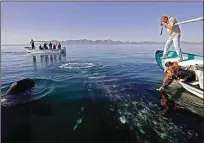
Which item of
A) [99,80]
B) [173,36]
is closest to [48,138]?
[99,80]

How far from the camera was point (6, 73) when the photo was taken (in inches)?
720

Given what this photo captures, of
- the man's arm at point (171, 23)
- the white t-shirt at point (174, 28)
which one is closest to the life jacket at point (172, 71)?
the white t-shirt at point (174, 28)

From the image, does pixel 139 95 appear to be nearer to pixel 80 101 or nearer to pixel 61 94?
pixel 80 101

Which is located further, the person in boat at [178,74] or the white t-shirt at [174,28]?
A: the white t-shirt at [174,28]

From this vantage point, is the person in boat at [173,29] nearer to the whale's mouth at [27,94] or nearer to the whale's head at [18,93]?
the whale's mouth at [27,94]

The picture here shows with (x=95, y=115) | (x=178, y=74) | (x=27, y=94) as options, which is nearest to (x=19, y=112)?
(x=27, y=94)

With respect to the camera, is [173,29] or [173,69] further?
[173,29]

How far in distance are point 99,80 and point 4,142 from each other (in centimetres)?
770

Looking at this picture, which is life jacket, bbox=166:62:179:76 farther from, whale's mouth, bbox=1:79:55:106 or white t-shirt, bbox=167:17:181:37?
whale's mouth, bbox=1:79:55:106

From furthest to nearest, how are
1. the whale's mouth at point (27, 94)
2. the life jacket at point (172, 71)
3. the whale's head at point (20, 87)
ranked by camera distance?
the life jacket at point (172, 71) < the whale's head at point (20, 87) < the whale's mouth at point (27, 94)

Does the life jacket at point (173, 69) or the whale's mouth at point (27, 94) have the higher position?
the life jacket at point (173, 69)

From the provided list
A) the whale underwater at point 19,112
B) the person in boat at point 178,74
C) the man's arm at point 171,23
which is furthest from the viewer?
the man's arm at point 171,23

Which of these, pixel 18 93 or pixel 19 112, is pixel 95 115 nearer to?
pixel 19 112

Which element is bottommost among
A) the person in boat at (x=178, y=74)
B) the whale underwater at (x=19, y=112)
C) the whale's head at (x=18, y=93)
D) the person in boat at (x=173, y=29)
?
the whale underwater at (x=19, y=112)
